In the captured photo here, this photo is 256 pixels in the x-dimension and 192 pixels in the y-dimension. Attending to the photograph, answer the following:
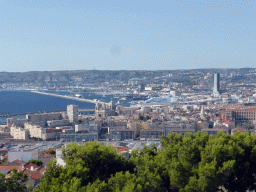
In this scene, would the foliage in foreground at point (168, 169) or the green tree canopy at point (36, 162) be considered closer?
the foliage in foreground at point (168, 169)

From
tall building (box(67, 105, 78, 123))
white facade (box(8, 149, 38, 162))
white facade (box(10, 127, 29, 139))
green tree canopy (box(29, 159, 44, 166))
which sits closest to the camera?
green tree canopy (box(29, 159, 44, 166))

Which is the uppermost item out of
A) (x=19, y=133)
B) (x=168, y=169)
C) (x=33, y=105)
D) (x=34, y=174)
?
(x=168, y=169)

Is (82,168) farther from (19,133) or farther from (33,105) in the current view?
(33,105)

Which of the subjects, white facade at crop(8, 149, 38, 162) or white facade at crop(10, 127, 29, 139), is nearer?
white facade at crop(8, 149, 38, 162)

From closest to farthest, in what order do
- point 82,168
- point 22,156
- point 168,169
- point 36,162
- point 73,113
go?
point 82,168 < point 168,169 < point 36,162 < point 22,156 < point 73,113

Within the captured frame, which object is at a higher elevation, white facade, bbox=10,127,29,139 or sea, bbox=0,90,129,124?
white facade, bbox=10,127,29,139

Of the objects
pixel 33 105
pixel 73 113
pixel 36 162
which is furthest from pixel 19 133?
pixel 33 105

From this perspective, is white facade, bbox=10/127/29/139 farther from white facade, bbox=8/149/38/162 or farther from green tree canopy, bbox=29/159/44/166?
green tree canopy, bbox=29/159/44/166

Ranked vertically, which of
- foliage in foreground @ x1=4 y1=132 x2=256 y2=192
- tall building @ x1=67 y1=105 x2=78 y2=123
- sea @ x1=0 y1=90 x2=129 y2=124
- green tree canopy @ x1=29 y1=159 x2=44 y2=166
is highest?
foliage in foreground @ x1=4 y1=132 x2=256 y2=192

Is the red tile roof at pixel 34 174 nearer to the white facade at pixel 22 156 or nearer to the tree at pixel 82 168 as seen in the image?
the tree at pixel 82 168

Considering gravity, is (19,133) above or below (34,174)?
below

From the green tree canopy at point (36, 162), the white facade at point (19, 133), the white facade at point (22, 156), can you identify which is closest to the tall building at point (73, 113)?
the white facade at point (19, 133)

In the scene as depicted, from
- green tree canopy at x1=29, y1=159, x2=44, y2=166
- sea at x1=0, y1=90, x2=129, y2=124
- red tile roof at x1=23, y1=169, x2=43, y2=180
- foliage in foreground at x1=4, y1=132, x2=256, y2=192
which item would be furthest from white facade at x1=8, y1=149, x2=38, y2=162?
sea at x1=0, y1=90, x2=129, y2=124
